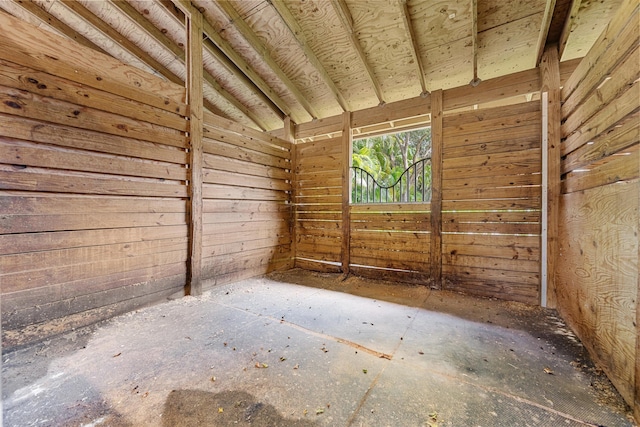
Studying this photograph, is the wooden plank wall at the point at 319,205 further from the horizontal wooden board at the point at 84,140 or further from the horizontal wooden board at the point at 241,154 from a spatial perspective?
the horizontal wooden board at the point at 84,140

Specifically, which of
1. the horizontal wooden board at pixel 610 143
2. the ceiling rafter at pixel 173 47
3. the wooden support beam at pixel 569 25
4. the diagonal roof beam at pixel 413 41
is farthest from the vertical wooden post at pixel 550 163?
the ceiling rafter at pixel 173 47

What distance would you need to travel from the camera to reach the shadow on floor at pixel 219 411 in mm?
1263

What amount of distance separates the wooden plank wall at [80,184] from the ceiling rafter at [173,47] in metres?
0.62

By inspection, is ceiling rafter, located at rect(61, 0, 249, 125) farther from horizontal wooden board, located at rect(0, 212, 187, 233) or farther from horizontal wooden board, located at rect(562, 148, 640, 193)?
horizontal wooden board, located at rect(562, 148, 640, 193)

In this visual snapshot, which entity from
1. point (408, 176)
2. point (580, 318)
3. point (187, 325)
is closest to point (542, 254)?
point (580, 318)

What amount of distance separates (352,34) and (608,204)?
267cm

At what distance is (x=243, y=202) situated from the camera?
3.72 m

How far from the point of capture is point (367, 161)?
610 cm

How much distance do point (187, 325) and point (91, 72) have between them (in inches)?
95.2

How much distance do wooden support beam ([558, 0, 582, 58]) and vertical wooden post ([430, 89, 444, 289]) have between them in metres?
1.14

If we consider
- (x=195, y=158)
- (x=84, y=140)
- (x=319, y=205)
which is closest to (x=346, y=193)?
(x=319, y=205)

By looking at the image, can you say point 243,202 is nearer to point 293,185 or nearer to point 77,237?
point 293,185

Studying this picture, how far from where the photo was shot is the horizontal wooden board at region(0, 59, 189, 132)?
6.39ft

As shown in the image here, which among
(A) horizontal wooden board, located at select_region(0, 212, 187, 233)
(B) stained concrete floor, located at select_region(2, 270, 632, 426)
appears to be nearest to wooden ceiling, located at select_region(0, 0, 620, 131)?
(A) horizontal wooden board, located at select_region(0, 212, 187, 233)
